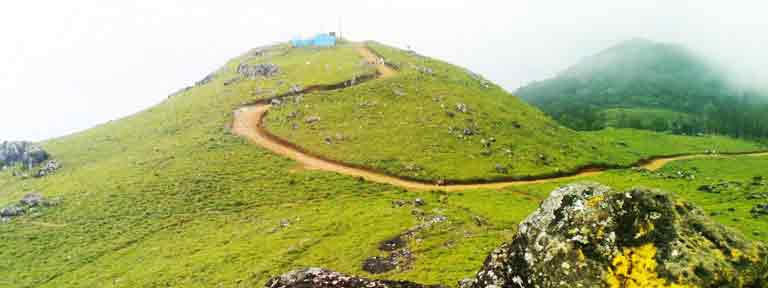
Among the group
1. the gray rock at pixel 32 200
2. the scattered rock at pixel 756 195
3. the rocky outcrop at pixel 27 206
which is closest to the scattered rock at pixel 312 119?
the rocky outcrop at pixel 27 206

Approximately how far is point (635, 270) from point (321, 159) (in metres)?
58.6

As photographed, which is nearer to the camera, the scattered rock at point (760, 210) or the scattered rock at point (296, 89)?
the scattered rock at point (760, 210)

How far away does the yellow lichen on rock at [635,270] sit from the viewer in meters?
9.71

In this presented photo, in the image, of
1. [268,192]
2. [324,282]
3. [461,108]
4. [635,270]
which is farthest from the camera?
[461,108]

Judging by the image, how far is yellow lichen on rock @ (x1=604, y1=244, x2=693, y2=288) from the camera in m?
9.71

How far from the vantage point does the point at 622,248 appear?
10.4 m

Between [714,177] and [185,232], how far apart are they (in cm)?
8184

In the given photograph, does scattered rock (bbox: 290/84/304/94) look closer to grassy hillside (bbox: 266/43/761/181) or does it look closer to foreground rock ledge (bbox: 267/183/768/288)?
grassy hillside (bbox: 266/43/761/181)

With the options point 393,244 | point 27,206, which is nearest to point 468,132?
point 393,244

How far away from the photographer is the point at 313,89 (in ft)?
296

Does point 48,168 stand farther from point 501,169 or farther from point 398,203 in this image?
point 501,169

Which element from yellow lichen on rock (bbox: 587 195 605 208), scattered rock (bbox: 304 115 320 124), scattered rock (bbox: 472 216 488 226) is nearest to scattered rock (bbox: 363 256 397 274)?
scattered rock (bbox: 472 216 488 226)

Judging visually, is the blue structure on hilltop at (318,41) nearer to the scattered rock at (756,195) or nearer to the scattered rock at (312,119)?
the scattered rock at (312,119)

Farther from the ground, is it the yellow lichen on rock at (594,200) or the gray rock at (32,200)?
the yellow lichen on rock at (594,200)
